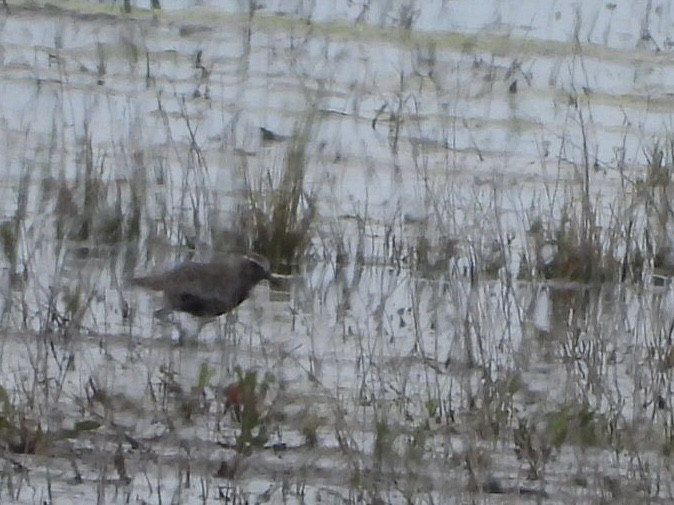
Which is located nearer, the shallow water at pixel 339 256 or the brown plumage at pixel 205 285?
the shallow water at pixel 339 256

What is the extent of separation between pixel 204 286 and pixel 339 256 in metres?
0.95

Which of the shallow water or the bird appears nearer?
the shallow water

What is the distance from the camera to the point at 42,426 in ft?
15.4

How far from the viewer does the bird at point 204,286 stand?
19.7 ft

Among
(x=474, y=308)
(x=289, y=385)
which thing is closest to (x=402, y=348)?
(x=474, y=308)

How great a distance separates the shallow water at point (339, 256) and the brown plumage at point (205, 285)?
0.24 ft

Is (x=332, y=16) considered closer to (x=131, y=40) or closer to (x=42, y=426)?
(x=131, y=40)

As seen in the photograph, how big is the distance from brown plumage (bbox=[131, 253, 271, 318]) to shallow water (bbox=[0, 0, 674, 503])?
0.07 m

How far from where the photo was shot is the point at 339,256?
22.7 feet

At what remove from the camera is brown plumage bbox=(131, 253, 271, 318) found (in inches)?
236

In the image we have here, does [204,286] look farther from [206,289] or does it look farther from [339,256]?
[339,256]

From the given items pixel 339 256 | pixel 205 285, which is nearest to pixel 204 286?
pixel 205 285

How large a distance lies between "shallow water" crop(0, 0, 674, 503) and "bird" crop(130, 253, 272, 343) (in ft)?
0.22

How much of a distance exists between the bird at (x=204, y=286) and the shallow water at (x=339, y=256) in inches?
2.7
